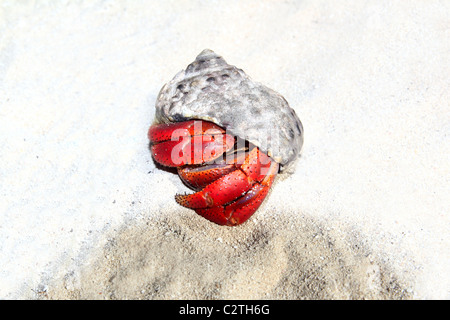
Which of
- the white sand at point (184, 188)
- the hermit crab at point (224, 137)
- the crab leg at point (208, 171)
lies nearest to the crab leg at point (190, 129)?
the hermit crab at point (224, 137)

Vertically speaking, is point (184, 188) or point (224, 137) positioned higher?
point (224, 137)

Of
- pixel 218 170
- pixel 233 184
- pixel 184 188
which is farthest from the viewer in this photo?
pixel 184 188

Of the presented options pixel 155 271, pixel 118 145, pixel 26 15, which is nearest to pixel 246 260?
pixel 155 271

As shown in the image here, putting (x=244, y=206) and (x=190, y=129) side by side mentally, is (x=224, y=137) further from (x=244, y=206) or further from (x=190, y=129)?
(x=244, y=206)

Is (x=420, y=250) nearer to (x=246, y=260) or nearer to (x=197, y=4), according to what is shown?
(x=246, y=260)

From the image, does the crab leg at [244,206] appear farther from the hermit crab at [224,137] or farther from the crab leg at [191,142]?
the crab leg at [191,142]

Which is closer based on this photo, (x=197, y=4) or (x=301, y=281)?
(x=301, y=281)

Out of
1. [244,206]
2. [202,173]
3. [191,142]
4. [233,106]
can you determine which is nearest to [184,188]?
[202,173]

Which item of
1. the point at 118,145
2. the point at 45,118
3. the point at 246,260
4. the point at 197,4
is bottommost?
the point at 246,260
